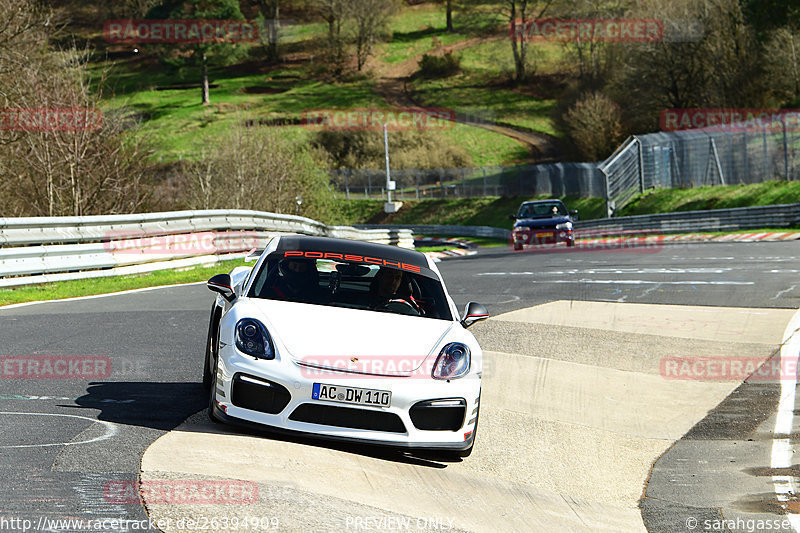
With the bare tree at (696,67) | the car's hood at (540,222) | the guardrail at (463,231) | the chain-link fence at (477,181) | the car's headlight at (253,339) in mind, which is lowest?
the guardrail at (463,231)

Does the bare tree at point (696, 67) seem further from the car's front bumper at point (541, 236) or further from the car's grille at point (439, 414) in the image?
the car's grille at point (439, 414)

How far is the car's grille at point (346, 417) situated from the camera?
21.2ft

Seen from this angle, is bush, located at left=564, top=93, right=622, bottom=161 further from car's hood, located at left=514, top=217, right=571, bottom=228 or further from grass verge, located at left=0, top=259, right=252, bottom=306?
grass verge, located at left=0, top=259, right=252, bottom=306

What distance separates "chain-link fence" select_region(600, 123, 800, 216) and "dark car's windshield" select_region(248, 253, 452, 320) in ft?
108

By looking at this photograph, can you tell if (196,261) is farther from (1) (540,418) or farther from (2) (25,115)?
(1) (540,418)

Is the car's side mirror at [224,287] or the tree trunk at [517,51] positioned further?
the tree trunk at [517,51]

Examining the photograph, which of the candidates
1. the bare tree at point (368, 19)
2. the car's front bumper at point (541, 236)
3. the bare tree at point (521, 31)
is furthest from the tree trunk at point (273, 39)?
the car's front bumper at point (541, 236)

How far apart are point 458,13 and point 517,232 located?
336 ft

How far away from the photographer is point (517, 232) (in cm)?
3319

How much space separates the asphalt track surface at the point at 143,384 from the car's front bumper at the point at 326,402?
0.55 metres

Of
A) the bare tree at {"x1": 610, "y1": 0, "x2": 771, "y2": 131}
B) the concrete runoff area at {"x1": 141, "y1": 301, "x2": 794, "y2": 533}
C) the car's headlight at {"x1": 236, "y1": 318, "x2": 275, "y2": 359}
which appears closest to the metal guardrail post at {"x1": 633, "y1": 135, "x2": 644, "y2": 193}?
the bare tree at {"x1": 610, "y1": 0, "x2": 771, "y2": 131}

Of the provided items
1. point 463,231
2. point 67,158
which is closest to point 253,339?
point 67,158

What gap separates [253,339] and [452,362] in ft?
4.42

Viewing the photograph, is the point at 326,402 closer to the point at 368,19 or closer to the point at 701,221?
the point at 701,221
